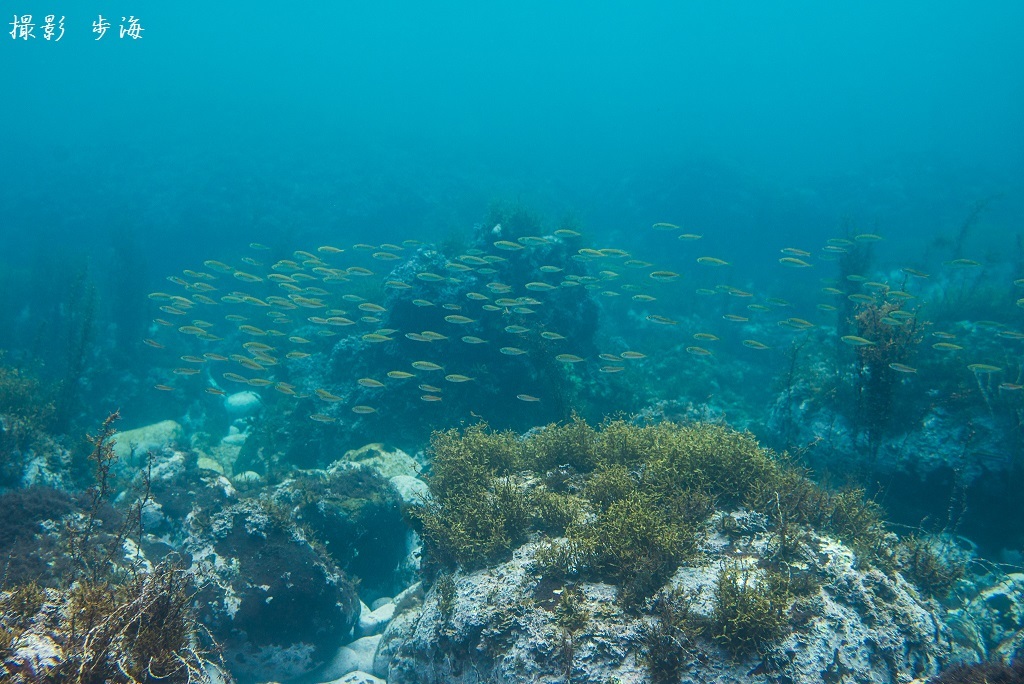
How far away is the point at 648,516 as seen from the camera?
180 inches

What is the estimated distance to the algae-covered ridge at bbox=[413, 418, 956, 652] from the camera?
4.16 meters

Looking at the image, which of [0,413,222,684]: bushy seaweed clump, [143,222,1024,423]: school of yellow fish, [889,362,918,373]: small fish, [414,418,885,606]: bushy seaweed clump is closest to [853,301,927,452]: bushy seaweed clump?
[889,362,918,373]: small fish

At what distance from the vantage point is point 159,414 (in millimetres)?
18328

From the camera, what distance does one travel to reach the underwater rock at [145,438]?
1309cm

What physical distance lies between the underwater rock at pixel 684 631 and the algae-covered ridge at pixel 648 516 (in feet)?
0.35

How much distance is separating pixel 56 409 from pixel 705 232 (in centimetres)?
3705

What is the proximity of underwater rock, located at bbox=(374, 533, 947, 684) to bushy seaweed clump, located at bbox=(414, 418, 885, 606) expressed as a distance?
0.64 feet

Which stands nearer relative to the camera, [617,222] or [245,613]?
[245,613]

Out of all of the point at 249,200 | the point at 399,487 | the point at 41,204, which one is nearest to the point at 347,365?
the point at 399,487

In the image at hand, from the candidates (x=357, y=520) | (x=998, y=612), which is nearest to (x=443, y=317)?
(x=357, y=520)

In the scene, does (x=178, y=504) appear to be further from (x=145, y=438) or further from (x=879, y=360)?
(x=879, y=360)

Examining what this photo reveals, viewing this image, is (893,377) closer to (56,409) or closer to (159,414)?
(56,409)

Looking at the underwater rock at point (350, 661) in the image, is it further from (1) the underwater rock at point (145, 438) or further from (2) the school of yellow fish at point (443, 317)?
(1) the underwater rock at point (145, 438)

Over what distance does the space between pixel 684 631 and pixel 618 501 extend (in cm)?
141
